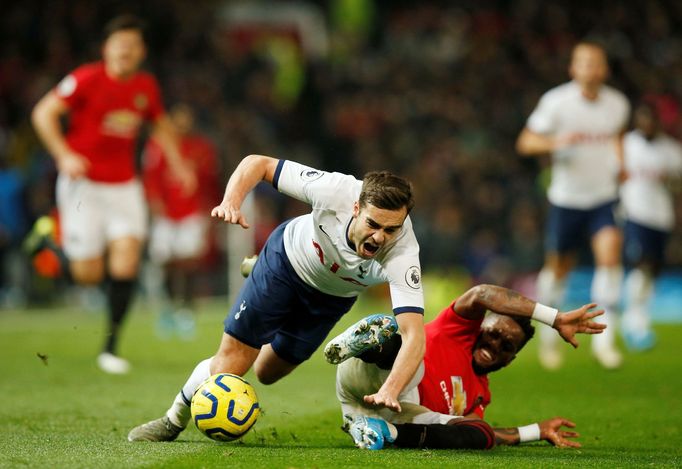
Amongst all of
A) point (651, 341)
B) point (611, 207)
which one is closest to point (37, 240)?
Answer: point (611, 207)

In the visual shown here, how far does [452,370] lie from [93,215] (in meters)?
4.77

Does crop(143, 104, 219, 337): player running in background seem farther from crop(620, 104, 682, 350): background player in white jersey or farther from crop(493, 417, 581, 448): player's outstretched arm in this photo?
crop(493, 417, 581, 448): player's outstretched arm

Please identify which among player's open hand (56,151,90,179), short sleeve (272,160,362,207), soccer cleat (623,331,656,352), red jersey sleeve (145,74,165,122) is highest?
red jersey sleeve (145,74,165,122)

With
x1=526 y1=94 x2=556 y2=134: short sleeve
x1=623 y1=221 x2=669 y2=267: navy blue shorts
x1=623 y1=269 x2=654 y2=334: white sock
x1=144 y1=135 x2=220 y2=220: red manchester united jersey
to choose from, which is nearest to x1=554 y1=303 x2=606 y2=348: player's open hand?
x1=526 y1=94 x2=556 y2=134: short sleeve

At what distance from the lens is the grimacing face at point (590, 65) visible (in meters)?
10.3

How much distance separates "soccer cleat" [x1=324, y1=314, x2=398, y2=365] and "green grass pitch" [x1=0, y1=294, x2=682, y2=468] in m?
0.49

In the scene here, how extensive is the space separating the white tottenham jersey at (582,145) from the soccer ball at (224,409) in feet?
19.1

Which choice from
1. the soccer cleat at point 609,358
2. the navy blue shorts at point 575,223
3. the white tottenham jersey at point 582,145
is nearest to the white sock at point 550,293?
the navy blue shorts at point 575,223

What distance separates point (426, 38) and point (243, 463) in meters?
20.1

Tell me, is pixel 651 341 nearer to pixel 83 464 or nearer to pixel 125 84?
pixel 125 84

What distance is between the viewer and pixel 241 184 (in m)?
5.55

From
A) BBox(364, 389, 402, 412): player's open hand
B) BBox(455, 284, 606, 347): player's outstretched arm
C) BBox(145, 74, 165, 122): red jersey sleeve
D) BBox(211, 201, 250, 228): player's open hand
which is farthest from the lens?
BBox(145, 74, 165, 122): red jersey sleeve

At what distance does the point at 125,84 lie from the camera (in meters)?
9.62

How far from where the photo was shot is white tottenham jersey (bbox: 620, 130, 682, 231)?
12984mm
